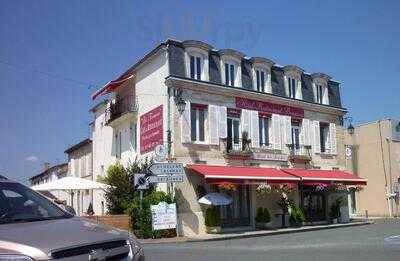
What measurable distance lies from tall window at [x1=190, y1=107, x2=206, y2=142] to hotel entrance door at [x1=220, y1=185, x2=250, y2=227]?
348cm

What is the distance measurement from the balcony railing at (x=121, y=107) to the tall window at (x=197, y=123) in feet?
13.9

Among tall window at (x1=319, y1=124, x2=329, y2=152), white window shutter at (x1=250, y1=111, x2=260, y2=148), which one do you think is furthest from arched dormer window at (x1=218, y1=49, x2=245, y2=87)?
tall window at (x1=319, y1=124, x2=329, y2=152)

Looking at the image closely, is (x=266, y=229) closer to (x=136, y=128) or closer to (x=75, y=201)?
(x=136, y=128)

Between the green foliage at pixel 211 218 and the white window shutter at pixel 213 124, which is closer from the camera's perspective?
the green foliage at pixel 211 218

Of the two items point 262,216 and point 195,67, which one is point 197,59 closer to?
point 195,67

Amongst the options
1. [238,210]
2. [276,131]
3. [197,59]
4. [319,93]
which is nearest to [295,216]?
[238,210]

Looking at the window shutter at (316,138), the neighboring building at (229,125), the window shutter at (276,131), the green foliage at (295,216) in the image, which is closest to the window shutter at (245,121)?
the neighboring building at (229,125)

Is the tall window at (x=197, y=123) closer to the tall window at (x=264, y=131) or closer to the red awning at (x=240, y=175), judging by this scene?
the red awning at (x=240, y=175)

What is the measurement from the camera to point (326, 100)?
34.8 m

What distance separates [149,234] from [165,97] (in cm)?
701

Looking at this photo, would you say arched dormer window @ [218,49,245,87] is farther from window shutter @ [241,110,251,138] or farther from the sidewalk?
the sidewalk

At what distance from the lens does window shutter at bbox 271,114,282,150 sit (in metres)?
30.6

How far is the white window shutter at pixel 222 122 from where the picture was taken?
2766 cm

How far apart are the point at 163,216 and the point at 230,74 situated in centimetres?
955
